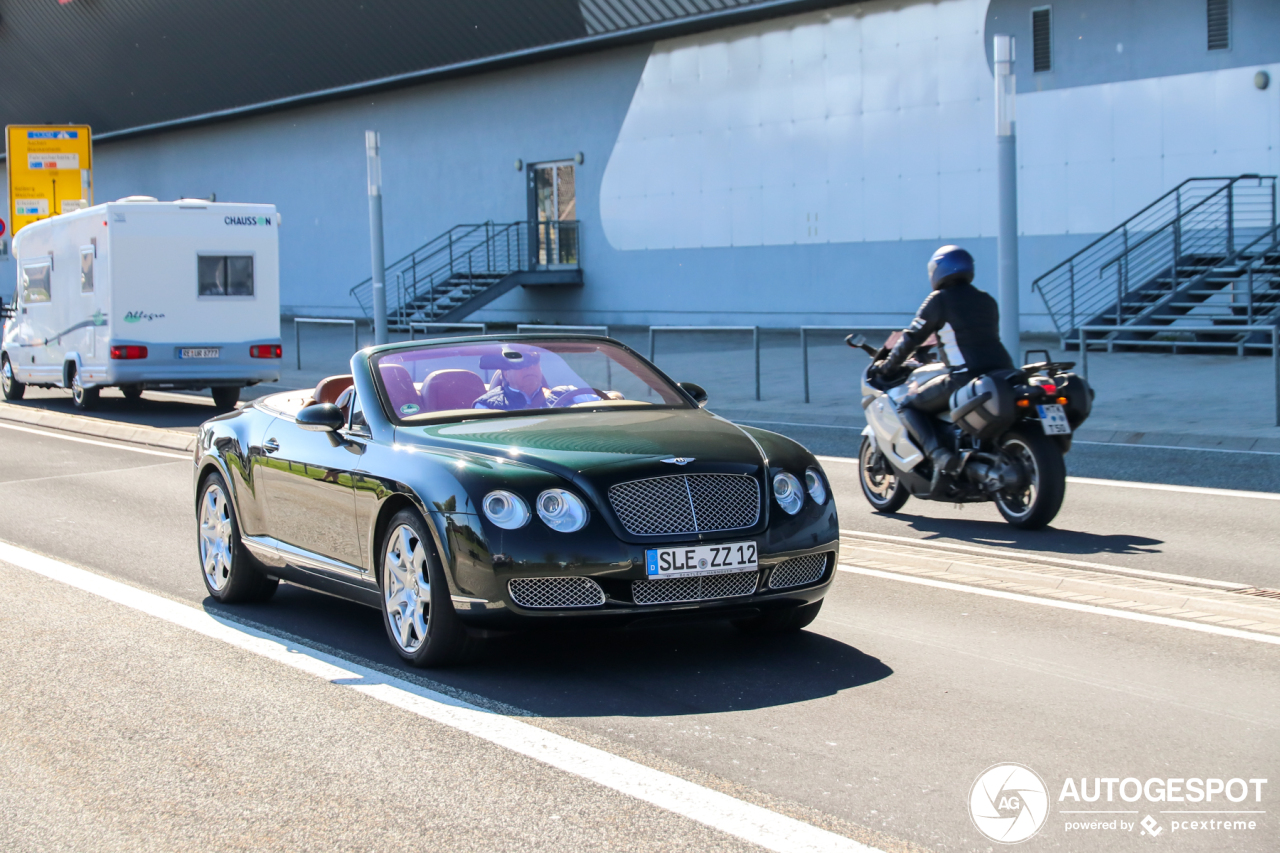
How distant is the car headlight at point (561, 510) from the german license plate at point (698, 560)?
11.7 inches

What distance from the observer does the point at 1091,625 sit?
6.74 meters

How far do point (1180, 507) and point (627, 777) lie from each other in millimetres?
6973

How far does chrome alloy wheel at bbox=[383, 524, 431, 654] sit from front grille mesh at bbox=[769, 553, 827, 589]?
4.57 feet

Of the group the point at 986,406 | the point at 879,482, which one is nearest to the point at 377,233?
A: the point at 879,482

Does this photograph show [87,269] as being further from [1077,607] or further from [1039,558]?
[1077,607]

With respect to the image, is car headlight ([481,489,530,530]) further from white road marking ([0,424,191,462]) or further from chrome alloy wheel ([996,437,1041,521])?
white road marking ([0,424,191,462])

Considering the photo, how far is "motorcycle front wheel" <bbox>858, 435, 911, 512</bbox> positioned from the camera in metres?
10.5

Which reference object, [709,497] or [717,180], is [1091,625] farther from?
[717,180]

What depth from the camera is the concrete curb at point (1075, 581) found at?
682cm

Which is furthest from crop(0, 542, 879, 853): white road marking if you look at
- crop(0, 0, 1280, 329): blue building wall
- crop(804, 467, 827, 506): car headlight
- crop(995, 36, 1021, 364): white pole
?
crop(0, 0, 1280, 329): blue building wall

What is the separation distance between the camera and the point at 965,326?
9656 mm

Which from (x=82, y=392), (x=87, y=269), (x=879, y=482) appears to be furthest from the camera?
(x=82, y=392)

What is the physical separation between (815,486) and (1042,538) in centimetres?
335

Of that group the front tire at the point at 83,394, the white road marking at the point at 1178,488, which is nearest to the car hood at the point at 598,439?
the white road marking at the point at 1178,488
